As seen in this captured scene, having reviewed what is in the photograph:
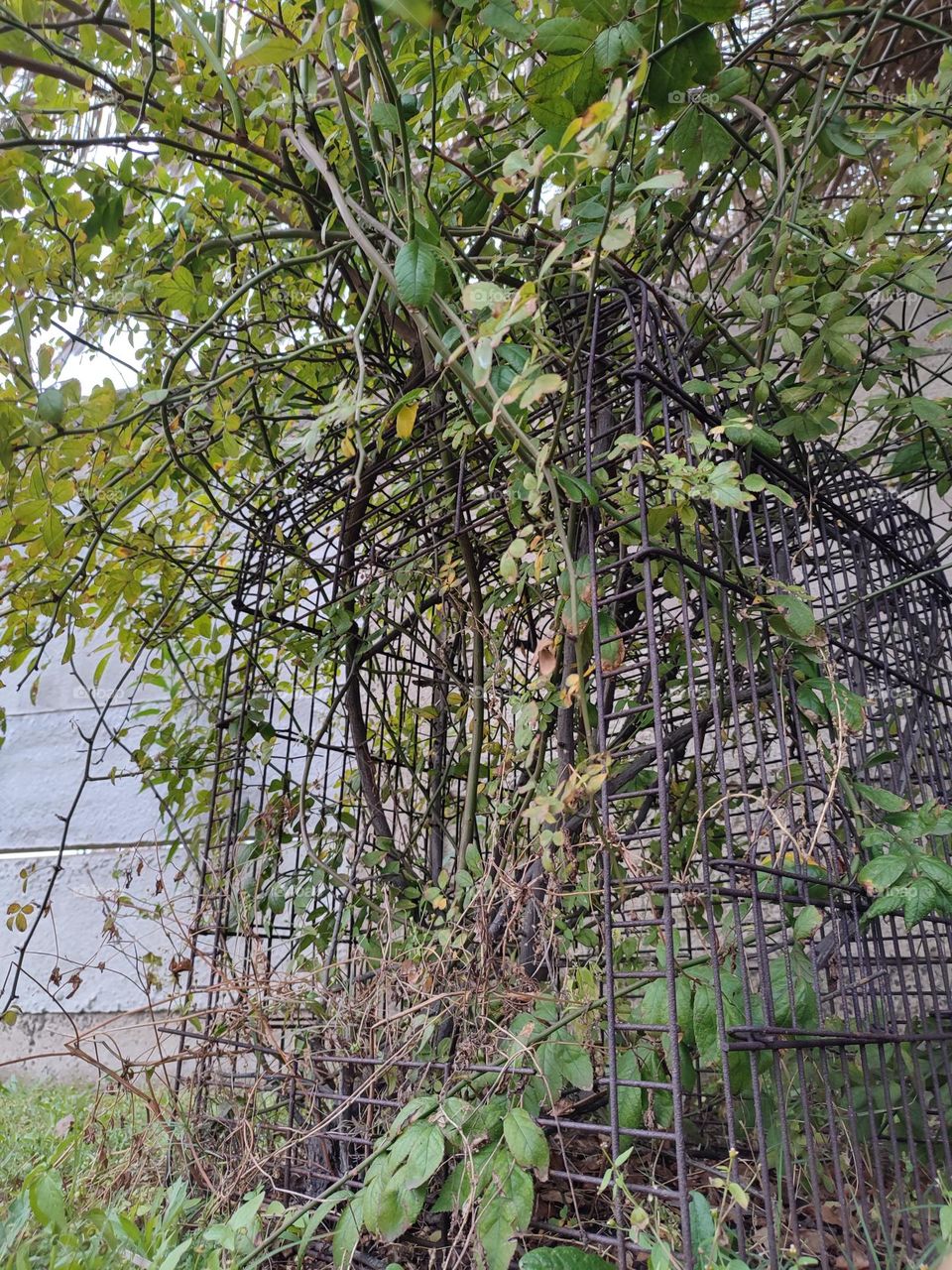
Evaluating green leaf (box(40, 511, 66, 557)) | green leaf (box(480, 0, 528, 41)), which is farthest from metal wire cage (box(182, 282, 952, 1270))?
green leaf (box(40, 511, 66, 557))

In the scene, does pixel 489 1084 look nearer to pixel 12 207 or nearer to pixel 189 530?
pixel 12 207

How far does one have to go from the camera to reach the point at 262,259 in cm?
231

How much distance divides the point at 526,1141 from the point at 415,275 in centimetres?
117

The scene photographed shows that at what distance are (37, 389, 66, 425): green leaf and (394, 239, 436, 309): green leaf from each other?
0.67 meters

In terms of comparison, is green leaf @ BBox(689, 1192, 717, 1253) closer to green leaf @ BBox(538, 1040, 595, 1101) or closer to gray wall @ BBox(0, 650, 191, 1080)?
green leaf @ BBox(538, 1040, 595, 1101)

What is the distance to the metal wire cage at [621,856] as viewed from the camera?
3.98 ft

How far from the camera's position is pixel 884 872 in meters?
1.25

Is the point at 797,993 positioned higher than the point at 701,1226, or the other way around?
the point at 797,993

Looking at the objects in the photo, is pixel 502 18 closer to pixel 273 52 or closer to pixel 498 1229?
pixel 273 52

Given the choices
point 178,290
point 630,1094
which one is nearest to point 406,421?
point 178,290

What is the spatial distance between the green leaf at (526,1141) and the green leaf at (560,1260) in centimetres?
11

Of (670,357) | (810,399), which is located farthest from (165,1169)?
(810,399)

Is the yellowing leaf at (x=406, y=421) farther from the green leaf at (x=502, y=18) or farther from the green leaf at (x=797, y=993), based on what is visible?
the green leaf at (x=797, y=993)

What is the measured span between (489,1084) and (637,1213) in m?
0.42
